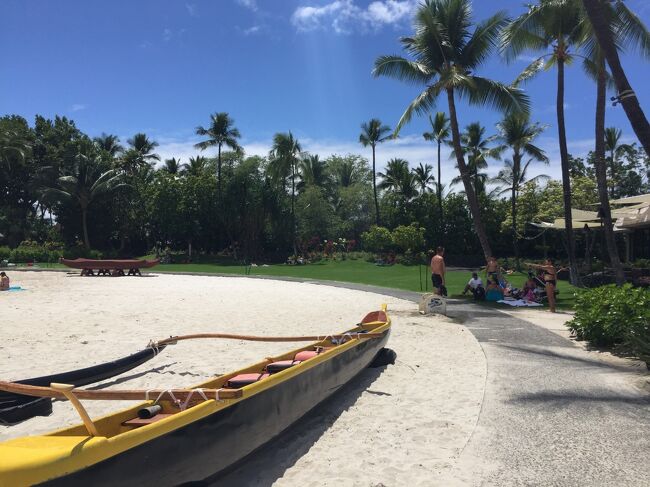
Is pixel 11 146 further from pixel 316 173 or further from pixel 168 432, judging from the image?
pixel 168 432

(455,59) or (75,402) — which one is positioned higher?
(455,59)

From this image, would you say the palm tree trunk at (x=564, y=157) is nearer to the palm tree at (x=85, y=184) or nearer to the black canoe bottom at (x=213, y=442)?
the black canoe bottom at (x=213, y=442)

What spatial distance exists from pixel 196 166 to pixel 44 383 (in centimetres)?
4919

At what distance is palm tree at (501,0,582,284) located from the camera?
1516 cm

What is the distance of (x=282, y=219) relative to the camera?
147ft

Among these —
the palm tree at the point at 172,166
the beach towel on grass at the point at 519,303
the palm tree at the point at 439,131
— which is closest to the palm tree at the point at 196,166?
the palm tree at the point at 172,166

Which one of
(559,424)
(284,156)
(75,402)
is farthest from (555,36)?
(284,156)

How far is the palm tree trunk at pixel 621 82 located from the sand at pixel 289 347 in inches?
174

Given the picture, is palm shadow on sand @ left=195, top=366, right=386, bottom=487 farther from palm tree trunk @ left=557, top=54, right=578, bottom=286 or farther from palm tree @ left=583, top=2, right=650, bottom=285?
palm tree trunk @ left=557, top=54, right=578, bottom=286

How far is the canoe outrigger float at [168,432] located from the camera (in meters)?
2.60

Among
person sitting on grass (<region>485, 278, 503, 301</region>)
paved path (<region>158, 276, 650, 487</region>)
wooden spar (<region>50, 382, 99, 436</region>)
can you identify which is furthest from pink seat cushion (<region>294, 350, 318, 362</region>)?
person sitting on grass (<region>485, 278, 503, 301</region>)

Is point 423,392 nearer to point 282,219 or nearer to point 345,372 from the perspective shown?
point 345,372

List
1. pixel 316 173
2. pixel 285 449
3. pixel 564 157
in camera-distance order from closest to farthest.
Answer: pixel 285 449 → pixel 564 157 → pixel 316 173

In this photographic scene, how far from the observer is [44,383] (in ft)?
15.4
